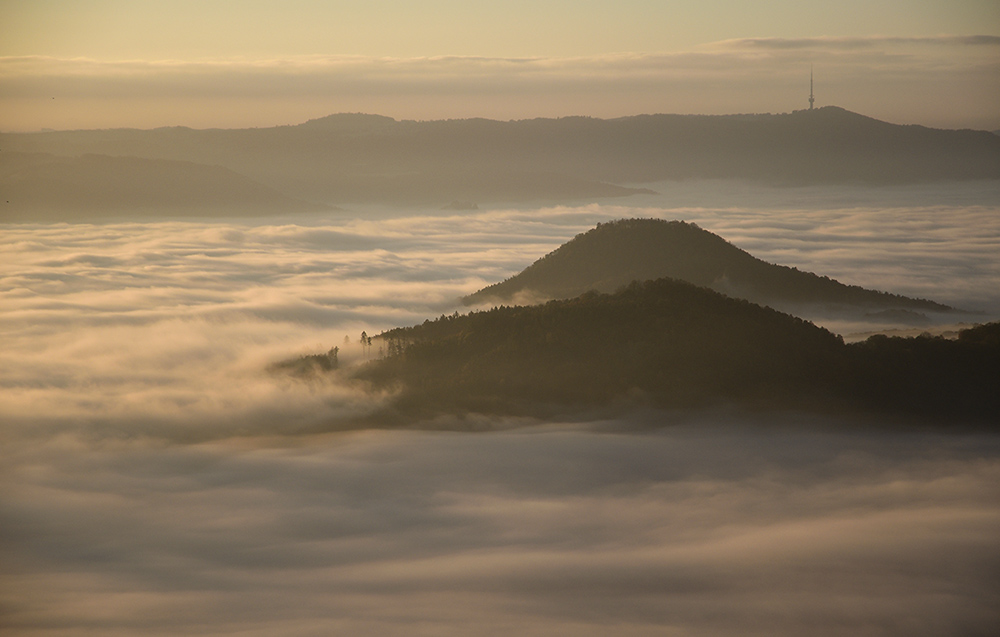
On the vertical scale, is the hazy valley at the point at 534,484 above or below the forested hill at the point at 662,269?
below

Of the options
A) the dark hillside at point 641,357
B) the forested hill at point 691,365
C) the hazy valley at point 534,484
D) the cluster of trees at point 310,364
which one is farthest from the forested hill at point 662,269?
the forested hill at point 691,365

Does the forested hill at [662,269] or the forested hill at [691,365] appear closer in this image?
the forested hill at [691,365]

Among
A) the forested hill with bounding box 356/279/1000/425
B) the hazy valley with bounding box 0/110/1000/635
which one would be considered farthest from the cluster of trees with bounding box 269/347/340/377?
the forested hill with bounding box 356/279/1000/425

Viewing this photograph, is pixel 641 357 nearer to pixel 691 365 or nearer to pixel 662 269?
pixel 691 365

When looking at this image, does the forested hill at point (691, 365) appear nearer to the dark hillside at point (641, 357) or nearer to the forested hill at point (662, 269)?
the dark hillside at point (641, 357)

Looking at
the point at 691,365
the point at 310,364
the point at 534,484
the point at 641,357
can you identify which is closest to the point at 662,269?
the point at 691,365

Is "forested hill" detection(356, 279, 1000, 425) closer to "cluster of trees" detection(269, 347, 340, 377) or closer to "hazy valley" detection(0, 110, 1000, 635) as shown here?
"hazy valley" detection(0, 110, 1000, 635)

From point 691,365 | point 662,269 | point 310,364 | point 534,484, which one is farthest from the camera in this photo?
point 662,269
